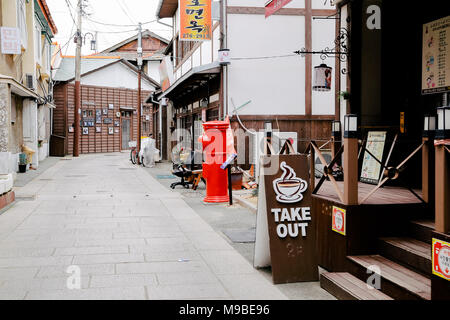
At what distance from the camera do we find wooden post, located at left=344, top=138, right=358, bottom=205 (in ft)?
16.9

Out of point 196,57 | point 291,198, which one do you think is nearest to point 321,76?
point 291,198

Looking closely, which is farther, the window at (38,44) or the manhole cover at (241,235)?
the window at (38,44)

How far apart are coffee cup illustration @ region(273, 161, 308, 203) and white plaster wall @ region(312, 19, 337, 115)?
33.9ft

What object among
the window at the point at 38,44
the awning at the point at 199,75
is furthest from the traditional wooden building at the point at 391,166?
the window at the point at 38,44

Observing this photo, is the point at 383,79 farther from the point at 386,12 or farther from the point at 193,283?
the point at 193,283

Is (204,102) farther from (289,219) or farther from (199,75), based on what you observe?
(289,219)

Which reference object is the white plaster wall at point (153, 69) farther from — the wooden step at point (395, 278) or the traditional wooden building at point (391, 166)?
the wooden step at point (395, 278)

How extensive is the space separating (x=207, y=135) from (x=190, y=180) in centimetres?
335

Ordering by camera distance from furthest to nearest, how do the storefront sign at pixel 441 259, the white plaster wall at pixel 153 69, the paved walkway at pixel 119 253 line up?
the white plaster wall at pixel 153 69 → the paved walkway at pixel 119 253 → the storefront sign at pixel 441 259

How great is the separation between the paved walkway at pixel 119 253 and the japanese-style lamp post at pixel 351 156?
1377 mm

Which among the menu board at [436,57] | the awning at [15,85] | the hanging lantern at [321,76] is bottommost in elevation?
the menu board at [436,57]

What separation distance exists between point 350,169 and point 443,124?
4.94 feet

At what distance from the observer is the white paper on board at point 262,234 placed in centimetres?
566
